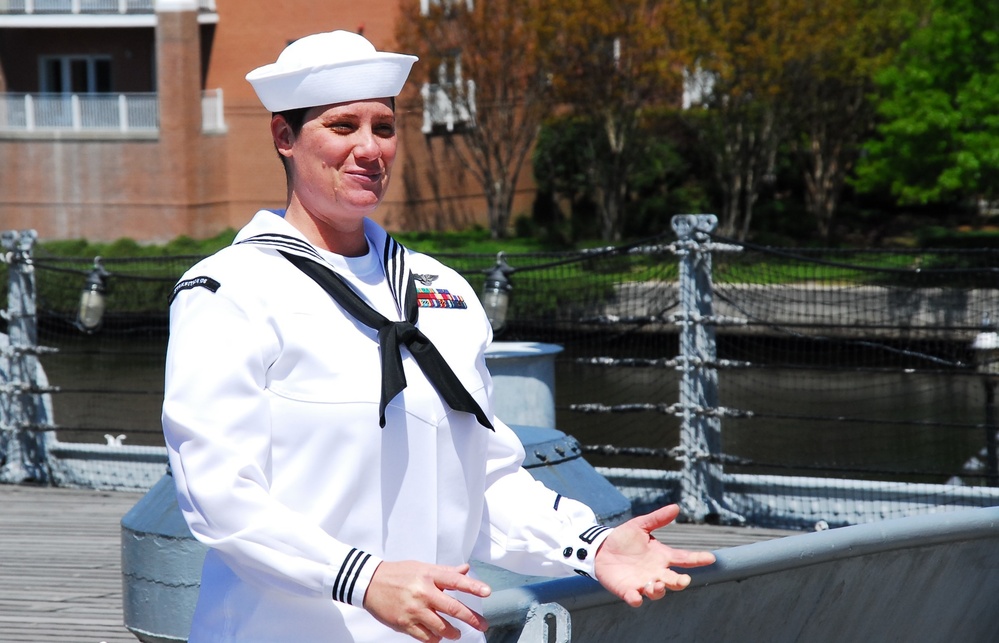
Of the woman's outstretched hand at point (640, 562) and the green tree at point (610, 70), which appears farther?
the green tree at point (610, 70)

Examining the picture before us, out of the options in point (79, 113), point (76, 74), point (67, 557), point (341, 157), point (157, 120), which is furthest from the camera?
point (76, 74)

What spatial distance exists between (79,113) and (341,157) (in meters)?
34.3

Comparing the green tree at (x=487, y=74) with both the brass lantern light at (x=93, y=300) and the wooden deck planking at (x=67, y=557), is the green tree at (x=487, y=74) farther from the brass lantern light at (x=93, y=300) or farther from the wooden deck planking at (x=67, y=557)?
the wooden deck planking at (x=67, y=557)

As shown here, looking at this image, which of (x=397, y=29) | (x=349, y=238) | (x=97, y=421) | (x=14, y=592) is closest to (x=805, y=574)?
(x=349, y=238)

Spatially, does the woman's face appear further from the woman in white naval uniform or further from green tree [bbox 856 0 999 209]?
green tree [bbox 856 0 999 209]

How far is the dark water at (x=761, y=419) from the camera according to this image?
13789 mm

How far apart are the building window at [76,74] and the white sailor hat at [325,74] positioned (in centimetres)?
3693

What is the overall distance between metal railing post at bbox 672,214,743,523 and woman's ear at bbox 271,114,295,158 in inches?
222

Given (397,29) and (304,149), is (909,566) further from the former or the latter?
(397,29)

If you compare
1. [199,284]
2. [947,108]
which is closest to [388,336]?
[199,284]

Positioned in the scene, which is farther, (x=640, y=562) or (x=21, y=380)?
(x=21, y=380)

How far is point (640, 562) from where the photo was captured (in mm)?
2326

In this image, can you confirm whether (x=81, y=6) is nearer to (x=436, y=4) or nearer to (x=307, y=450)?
(x=436, y=4)

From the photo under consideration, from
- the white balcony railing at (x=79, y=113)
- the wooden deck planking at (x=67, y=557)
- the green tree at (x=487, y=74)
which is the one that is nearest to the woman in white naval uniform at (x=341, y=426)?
the wooden deck planking at (x=67, y=557)
